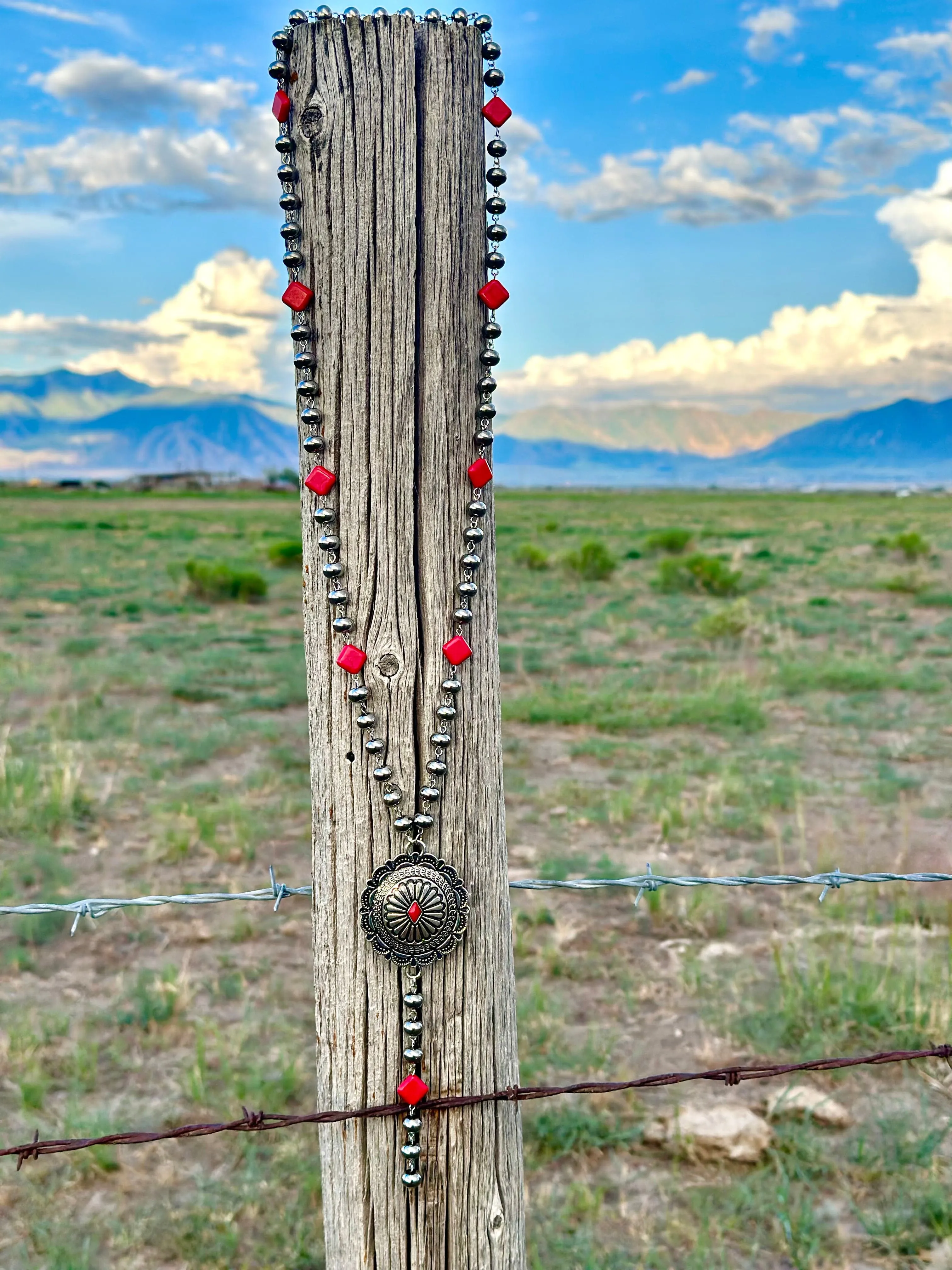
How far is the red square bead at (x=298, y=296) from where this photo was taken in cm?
168

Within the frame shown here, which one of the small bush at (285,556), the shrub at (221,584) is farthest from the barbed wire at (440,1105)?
the small bush at (285,556)

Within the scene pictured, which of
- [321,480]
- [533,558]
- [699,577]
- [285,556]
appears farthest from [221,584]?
[321,480]

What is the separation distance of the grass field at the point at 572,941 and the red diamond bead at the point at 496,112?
3104mm

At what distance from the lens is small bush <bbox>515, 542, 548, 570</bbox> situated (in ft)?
75.3

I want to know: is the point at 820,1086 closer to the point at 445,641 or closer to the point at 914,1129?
the point at 914,1129

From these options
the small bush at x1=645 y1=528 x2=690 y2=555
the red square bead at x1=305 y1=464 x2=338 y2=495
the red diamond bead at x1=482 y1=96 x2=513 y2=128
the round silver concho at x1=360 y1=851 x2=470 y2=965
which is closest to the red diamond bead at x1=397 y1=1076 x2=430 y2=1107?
the round silver concho at x1=360 y1=851 x2=470 y2=965

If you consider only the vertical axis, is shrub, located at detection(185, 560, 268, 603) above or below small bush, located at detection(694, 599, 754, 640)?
above

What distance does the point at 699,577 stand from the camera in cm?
1889

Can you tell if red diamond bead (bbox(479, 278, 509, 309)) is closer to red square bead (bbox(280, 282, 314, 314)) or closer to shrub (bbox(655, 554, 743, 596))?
red square bead (bbox(280, 282, 314, 314))

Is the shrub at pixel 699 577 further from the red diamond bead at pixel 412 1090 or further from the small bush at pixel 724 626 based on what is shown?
the red diamond bead at pixel 412 1090

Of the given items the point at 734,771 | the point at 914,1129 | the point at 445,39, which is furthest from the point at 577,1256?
the point at 734,771

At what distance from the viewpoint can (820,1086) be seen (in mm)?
4047

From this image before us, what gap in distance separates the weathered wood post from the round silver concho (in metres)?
0.04

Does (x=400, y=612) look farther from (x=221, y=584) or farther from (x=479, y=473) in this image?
(x=221, y=584)
